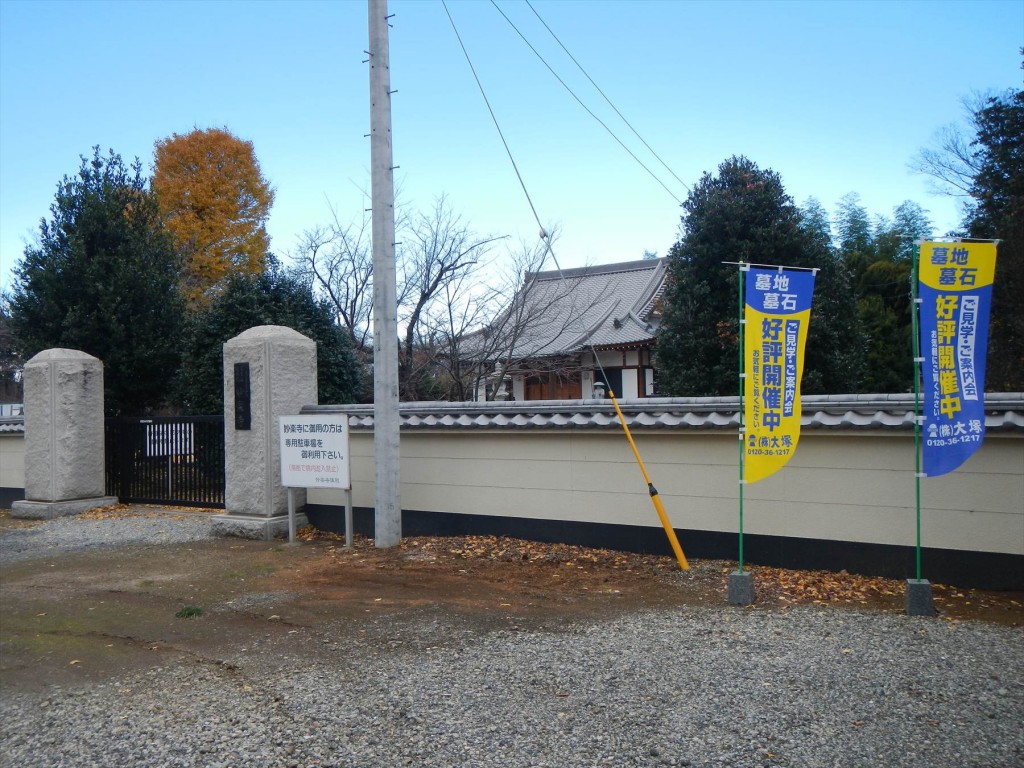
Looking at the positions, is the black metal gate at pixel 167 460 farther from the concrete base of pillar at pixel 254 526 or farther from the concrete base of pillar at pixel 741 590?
the concrete base of pillar at pixel 741 590

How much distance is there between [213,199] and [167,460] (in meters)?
23.1

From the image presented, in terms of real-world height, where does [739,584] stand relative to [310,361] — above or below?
below

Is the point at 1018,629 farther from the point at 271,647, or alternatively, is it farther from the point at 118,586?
the point at 118,586

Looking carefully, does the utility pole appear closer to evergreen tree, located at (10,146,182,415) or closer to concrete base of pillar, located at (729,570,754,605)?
concrete base of pillar, located at (729,570,754,605)

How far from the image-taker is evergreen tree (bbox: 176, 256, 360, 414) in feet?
48.9

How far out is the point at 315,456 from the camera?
31.7 feet

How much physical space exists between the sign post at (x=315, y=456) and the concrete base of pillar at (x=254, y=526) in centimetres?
42

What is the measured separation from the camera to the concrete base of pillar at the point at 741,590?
22.3 ft

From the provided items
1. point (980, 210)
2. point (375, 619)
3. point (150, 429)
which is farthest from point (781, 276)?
point (980, 210)

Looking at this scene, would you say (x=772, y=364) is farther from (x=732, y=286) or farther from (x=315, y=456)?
(x=732, y=286)

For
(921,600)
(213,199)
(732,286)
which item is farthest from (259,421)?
(213,199)

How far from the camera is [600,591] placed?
7.39m

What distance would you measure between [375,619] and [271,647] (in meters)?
0.91

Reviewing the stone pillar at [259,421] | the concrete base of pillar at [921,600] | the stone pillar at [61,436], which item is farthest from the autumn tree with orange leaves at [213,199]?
the concrete base of pillar at [921,600]
